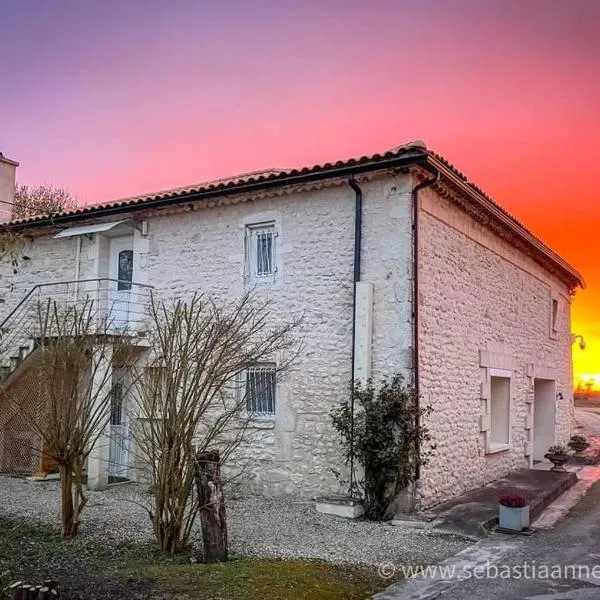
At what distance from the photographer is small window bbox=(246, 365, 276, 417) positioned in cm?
1149

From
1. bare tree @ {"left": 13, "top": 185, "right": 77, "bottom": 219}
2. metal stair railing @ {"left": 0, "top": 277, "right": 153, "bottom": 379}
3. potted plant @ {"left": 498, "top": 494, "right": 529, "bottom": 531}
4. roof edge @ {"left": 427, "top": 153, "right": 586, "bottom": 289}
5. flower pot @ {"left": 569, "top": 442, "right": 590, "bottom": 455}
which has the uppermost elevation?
bare tree @ {"left": 13, "top": 185, "right": 77, "bottom": 219}

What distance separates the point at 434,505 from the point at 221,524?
479 cm

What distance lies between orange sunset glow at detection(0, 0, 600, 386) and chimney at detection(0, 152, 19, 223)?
421cm

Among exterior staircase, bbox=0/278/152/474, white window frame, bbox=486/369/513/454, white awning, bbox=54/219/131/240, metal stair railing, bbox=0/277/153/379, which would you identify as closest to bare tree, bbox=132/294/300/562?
metal stair railing, bbox=0/277/153/379

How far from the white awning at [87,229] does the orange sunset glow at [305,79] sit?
1289 millimetres

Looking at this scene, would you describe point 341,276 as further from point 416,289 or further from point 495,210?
point 495,210

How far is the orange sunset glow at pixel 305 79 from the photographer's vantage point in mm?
10578

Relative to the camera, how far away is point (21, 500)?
34.3 ft

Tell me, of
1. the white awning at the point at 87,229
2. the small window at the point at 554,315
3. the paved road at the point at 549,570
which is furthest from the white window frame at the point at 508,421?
the white awning at the point at 87,229

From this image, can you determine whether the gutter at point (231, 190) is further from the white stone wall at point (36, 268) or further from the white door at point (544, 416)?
the white door at point (544, 416)

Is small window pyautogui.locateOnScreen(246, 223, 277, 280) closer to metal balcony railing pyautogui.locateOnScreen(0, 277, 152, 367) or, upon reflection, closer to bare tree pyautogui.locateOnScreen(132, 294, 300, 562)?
metal balcony railing pyautogui.locateOnScreen(0, 277, 152, 367)

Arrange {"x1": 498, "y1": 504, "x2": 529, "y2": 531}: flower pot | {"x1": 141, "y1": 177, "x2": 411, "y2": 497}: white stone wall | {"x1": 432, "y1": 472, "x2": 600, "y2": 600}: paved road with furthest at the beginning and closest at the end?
{"x1": 141, "y1": 177, "x2": 411, "y2": 497}: white stone wall < {"x1": 498, "y1": 504, "x2": 529, "y2": 531}: flower pot < {"x1": 432, "y1": 472, "x2": 600, "y2": 600}: paved road

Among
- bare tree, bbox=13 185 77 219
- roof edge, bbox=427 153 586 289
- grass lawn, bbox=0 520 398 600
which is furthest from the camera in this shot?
bare tree, bbox=13 185 77 219

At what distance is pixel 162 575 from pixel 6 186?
13838 mm
